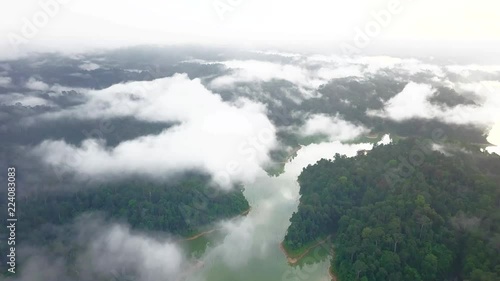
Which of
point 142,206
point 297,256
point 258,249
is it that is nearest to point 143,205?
point 142,206

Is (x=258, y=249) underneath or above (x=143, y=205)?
underneath

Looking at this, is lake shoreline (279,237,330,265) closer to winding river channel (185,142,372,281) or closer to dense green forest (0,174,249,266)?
winding river channel (185,142,372,281)

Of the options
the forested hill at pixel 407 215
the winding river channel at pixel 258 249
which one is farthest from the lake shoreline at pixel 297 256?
the forested hill at pixel 407 215

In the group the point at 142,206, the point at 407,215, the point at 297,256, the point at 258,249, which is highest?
the point at 407,215

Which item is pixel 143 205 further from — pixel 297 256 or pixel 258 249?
pixel 297 256

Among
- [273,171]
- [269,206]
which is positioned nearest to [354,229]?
[269,206]

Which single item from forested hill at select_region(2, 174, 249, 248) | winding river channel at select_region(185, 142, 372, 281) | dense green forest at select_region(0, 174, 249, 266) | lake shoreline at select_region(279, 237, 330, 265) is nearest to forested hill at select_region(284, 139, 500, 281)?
lake shoreline at select_region(279, 237, 330, 265)

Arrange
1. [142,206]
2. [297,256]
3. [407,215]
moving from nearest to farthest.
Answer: [407,215] → [297,256] → [142,206]

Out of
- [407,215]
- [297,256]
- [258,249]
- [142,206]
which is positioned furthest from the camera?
[142,206]
